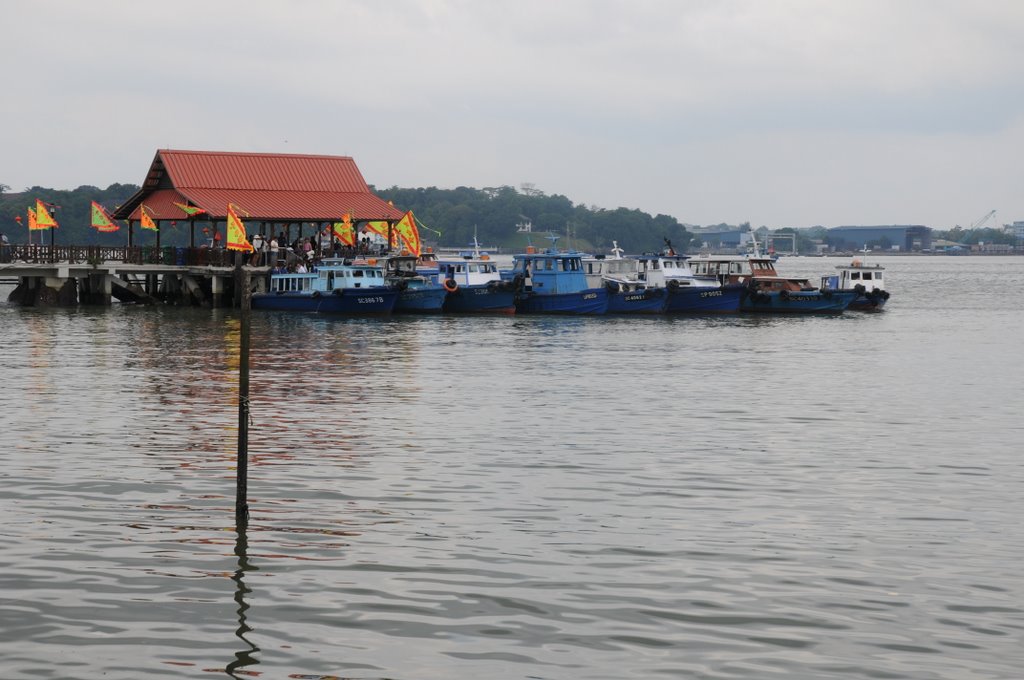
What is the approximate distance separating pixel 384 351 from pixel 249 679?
31.8 meters

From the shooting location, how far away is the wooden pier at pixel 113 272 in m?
66.5

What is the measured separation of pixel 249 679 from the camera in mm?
11273

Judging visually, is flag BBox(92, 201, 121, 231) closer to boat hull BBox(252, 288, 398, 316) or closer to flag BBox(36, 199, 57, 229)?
flag BBox(36, 199, 57, 229)

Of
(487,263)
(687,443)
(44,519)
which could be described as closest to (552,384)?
(687,443)

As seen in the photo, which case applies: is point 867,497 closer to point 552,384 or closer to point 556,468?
point 556,468

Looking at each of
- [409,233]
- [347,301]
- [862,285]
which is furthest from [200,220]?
[862,285]

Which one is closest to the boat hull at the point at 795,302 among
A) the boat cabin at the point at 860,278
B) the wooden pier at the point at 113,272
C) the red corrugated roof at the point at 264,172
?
the boat cabin at the point at 860,278

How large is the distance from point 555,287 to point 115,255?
22444 millimetres

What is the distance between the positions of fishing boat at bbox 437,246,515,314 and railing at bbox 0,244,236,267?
36.3 ft

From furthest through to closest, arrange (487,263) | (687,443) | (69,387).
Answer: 1. (487,263)
2. (69,387)
3. (687,443)

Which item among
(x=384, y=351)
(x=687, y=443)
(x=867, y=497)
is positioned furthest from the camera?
(x=384, y=351)

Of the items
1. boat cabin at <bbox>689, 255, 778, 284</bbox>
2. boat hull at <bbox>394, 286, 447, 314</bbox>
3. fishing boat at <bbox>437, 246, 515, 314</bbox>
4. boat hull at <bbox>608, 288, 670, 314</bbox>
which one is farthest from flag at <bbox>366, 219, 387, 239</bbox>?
boat cabin at <bbox>689, 255, 778, 284</bbox>

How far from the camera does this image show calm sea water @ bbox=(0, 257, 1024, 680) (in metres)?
12.1

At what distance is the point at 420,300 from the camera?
209 feet
